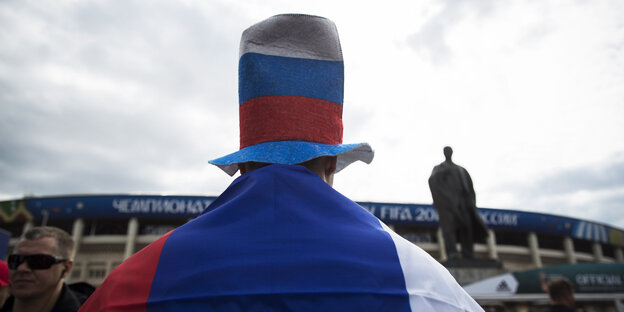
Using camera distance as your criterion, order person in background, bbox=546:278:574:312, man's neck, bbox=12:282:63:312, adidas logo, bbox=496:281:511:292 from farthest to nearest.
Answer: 1. adidas logo, bbox=496:281:511:292
2. person in background, bbox=546:278:574:312
3. man's neck, bbox=12:282:63:312

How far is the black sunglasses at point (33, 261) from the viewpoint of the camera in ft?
6.81

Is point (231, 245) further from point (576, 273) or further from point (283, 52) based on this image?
point (576, 273)

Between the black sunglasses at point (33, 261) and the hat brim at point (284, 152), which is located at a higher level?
the hat brim at point (284, 152)

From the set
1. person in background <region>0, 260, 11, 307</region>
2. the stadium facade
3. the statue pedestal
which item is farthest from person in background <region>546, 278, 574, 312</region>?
the stadium facade

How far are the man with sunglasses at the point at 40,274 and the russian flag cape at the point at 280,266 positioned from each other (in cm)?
169

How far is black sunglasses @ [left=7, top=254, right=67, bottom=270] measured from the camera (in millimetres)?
2074

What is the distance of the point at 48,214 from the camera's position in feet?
88.3

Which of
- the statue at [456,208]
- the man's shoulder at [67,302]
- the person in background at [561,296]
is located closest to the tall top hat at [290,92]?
the man's shoulder at [67,302]

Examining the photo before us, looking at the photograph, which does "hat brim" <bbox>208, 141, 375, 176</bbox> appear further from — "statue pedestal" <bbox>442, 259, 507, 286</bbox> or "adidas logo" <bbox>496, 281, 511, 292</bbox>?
"adidas logo" <bbox>496, 281, 511, 292</bbox>

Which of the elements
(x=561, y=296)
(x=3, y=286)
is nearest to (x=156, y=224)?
(x=3, y=286)

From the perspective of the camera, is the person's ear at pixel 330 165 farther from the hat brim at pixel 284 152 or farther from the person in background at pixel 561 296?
the person in background at pixel 561 296

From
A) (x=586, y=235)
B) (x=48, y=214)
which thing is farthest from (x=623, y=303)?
(x=48, y=214)

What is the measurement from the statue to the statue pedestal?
13cm

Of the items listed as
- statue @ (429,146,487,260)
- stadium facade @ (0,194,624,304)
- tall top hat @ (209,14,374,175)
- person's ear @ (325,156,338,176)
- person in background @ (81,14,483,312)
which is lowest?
person in background @ (81,14,483,312)
